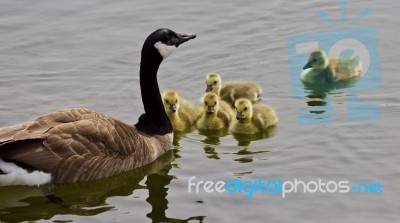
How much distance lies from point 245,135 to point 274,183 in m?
1.38

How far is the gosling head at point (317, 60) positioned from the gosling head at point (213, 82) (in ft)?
4.25

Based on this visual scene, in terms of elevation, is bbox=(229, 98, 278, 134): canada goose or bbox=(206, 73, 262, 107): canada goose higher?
bbox=(206, 73, 262, 107): canada goose

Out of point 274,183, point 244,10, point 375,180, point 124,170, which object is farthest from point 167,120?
point 244,10

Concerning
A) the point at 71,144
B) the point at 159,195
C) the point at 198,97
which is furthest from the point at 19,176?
the point at 198,97

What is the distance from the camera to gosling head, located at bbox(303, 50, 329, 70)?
1096 cm

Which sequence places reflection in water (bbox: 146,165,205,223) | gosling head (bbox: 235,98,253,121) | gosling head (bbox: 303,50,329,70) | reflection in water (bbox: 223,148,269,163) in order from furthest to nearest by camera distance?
gosling head (bbox: 303,50,329,70)
gosling head (bbox: 235,98,253,121)
reflection in water (bbox: 223,148,269,163)
reflection in water (bbox: 146,165,205,223)

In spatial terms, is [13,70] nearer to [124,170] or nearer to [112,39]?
[112,39]

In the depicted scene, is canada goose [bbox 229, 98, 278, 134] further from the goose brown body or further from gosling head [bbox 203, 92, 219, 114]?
the goose brown body

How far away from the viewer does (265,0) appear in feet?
44.1
